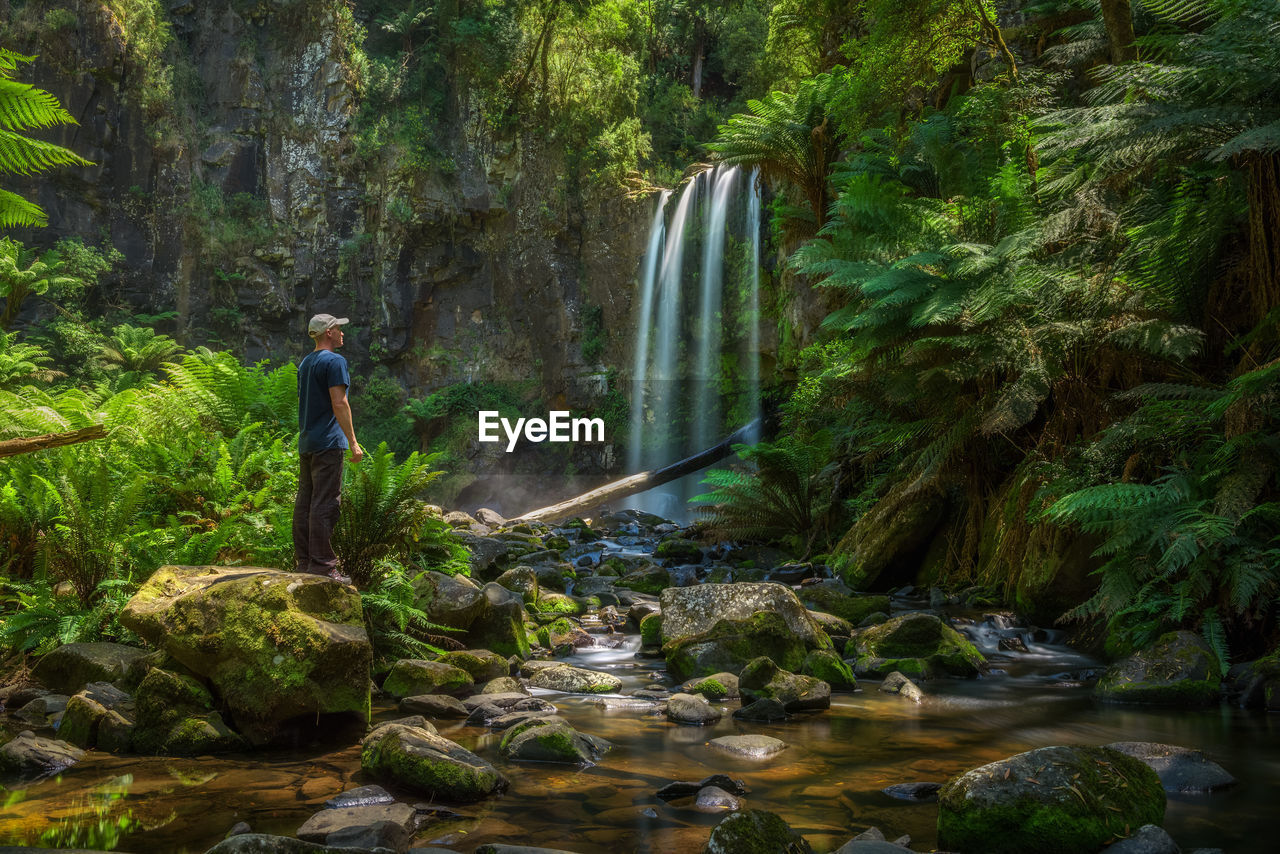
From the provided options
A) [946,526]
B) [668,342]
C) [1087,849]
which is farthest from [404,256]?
[1087,849]

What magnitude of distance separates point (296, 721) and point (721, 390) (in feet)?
53.5

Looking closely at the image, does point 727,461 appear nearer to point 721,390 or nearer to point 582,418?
point 721,390

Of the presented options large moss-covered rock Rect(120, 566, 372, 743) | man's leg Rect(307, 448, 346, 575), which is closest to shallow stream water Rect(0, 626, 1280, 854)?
large moss-covered rock Rect(120, 566, 372, 743)

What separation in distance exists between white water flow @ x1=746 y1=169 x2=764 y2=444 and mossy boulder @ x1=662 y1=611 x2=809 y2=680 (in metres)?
11.8

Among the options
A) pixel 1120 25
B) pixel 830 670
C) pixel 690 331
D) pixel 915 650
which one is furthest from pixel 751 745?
pixel 690 331

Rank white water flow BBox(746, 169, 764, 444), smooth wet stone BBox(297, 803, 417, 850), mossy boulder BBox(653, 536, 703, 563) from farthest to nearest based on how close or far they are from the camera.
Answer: white water flow BBox(746, 169, 764, 444)
mossy boulder BBox(653, 536, 703, 563)
smooth wet stone BBox(297, 803, 417, 850)

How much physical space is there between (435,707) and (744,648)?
1875 millimetres

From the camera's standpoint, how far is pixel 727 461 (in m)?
15.7

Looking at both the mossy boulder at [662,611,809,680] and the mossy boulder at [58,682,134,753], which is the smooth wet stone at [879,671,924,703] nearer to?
the mossy boulder at [662,611,809,680]

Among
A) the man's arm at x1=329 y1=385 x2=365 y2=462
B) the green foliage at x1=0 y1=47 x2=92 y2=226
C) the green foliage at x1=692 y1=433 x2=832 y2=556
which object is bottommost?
the green foliage at x1=692 y1=433 x2=832 y2=556

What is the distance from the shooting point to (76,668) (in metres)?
4.20

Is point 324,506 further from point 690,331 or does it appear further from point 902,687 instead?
point 690,331

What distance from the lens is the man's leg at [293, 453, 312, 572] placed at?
176 inches

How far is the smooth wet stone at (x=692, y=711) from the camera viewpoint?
406cm
